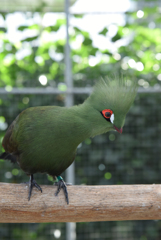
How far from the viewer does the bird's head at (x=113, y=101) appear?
162cm

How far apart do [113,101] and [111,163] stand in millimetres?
1613

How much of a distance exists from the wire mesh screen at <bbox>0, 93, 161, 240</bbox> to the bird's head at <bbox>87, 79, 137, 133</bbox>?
56.1 inches

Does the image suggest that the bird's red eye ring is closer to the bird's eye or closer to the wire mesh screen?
the bird's eye

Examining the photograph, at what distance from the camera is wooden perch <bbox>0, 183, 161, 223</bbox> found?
173 cm

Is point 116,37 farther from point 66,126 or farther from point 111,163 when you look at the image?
point 66,126

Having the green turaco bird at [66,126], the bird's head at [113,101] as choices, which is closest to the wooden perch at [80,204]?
the green turaco bird at [66,126]

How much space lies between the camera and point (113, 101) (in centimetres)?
161

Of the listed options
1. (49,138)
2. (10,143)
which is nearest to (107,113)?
(49,138)

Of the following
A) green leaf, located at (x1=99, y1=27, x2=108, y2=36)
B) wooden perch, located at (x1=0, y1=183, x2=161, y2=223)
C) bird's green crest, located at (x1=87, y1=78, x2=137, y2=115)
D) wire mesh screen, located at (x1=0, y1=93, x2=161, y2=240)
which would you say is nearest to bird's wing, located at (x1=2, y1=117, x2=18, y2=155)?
wooden perch, located at (x1=0, y1=183, x2=161, y2=223)

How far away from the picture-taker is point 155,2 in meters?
3.10

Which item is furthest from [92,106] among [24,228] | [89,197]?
[24,228]

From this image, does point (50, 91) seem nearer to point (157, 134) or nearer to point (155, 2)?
point (157, 134)

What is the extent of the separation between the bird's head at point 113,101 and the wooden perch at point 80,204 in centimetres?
45

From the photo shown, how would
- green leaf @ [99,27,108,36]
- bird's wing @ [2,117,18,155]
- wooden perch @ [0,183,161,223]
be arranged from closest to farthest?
1. wooden perch @ [0,183,161,223]
2. bird's wing @ [2,117,18,155]
3. green leaf @ [99,27,108,36]
